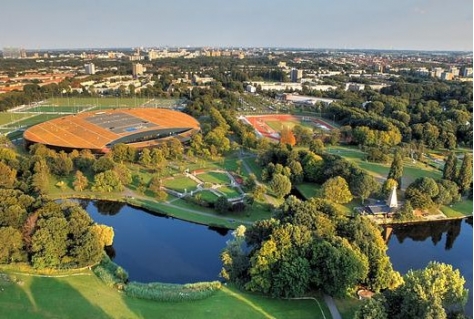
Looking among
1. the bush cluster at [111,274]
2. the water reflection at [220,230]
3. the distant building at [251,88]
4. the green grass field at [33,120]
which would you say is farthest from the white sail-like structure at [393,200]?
the distant building at [251,88]

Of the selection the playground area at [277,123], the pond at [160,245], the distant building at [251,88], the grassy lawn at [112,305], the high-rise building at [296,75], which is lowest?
the pond at [160,245]

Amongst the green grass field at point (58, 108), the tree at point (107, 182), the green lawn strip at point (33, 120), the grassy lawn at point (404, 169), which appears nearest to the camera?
the tree at point (107, 182)

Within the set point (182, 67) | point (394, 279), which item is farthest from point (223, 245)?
point (182, 67)

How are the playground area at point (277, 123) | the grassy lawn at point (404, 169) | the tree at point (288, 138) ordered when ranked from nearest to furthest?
the grassy lawn at point (404, 169) < the tree at point (288, 138) < the playground area at point (277, 123)

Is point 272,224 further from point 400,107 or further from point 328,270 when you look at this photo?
point 400,107

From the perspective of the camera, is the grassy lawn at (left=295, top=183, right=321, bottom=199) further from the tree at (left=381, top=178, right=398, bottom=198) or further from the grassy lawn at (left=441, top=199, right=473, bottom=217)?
the grassy lawn at (left=441, top=199, right=473, bottom=217)

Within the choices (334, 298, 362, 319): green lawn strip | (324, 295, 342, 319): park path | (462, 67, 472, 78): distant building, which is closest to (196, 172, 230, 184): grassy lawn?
(324, 295, 342, 319): park path

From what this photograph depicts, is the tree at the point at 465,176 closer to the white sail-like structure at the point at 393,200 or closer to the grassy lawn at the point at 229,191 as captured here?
the white sail-like structure at the point at 393,200
